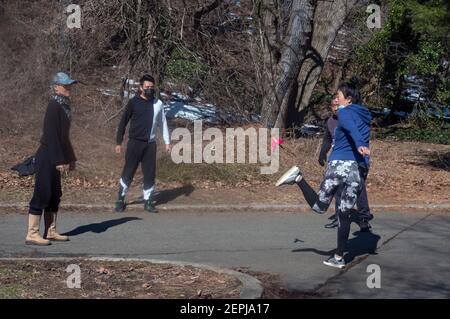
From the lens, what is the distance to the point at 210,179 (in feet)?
44.4

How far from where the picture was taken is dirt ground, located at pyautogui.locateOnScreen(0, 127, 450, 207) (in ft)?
41.6

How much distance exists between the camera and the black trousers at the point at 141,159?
38.1 ft

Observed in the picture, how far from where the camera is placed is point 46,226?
389 inches

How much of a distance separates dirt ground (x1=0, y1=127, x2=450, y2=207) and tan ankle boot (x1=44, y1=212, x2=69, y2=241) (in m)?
2.22

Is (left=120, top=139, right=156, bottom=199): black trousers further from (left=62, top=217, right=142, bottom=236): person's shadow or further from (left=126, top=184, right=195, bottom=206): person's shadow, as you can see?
(left=126, top=184, right=195, bottom=206): person's shadow

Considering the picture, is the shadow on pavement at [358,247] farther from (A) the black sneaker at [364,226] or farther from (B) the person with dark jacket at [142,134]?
(B) the person with dark jacket at [142,134]

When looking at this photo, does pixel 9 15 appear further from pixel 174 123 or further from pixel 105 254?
pixel 105 254

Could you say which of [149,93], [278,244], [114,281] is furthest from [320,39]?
[114,281]

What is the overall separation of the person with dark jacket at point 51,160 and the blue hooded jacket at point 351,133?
9.92 feet

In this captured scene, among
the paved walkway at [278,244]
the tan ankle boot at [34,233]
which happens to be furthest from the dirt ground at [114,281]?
the tan ankle boot at [34,233]

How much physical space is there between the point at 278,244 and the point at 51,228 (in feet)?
8.61

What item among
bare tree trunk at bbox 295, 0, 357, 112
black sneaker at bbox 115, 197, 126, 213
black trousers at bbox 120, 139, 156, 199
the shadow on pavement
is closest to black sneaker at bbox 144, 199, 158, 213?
black trousers at bbox 120, 139, 156, 199

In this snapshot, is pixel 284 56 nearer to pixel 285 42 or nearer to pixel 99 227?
pixel 285 42
